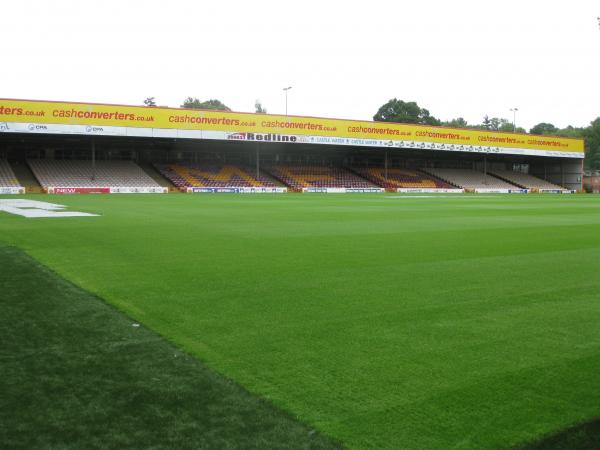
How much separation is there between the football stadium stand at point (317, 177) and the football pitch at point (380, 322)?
4523 cm

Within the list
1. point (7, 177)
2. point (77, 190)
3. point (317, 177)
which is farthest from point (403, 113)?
point (7, 177)

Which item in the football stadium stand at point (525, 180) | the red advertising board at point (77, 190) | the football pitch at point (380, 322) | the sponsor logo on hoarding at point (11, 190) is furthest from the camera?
the football stadium stand at point (525, 180)

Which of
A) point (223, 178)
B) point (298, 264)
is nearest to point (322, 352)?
point (298, 264)

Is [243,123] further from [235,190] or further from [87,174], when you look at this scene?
[87,174]

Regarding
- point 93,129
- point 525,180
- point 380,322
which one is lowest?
point 380,322

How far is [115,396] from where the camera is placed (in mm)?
3668

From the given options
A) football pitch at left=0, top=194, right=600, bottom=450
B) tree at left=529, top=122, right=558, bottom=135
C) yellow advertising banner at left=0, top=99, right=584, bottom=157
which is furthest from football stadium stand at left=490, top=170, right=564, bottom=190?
tree at left=529, top=122, right=558, bottom=135

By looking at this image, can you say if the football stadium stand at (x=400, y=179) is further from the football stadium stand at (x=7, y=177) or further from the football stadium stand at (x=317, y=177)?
the football stadium stand at (x=7, y=177)

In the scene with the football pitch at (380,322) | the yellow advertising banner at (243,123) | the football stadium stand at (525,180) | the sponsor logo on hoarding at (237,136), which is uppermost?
the yellow advertising banner at (243,123)

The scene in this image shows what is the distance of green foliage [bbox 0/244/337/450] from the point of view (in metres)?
3.11

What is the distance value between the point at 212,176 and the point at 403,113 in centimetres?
8060

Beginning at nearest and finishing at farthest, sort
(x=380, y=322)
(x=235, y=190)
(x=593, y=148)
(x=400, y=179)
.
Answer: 1. (x=380, y=322)
2. (x=235, y=190)
3. (x=400, y=179)
4. (x=593, y=148)

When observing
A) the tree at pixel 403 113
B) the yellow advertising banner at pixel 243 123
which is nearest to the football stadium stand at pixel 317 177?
the yellow advertising banner at pixel 243 123

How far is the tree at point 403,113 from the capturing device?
413 feet
